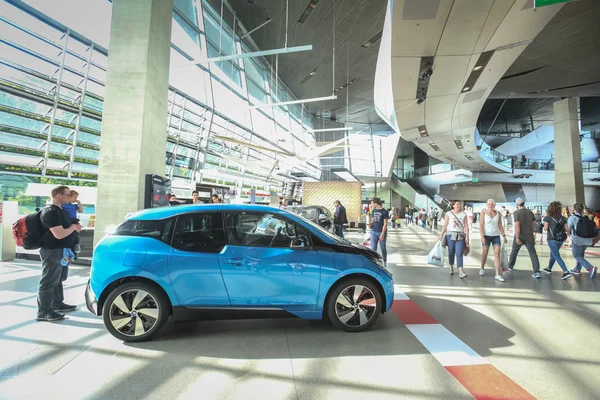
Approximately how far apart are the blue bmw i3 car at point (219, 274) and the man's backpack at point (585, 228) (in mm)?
5322

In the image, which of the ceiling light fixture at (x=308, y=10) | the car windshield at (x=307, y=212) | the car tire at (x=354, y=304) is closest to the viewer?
the car tire at (x=354, y=304)

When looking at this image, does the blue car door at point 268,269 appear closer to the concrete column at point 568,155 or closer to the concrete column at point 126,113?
the concrete column at point 126,113

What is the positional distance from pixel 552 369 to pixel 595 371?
0.34 m

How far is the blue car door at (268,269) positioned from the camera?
3025mm

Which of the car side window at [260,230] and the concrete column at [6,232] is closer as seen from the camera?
the car side window at [260,230]

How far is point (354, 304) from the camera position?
129 inches

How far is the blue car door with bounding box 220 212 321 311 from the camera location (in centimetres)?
303

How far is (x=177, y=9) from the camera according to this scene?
11703mm

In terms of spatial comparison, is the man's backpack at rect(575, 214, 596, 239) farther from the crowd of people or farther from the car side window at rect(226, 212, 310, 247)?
the car side window at rect(226, 212, 310, 247)

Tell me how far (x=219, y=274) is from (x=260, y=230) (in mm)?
617

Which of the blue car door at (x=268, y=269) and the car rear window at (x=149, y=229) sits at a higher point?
the car rear window at (x=149, y=229)

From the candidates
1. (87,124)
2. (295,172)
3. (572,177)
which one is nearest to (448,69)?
(87,124)

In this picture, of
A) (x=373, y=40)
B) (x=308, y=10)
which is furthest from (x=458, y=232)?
(x=373, y=40)

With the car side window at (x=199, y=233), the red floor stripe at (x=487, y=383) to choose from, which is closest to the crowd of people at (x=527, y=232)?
the red floor stripe at (x=487, y=383)
